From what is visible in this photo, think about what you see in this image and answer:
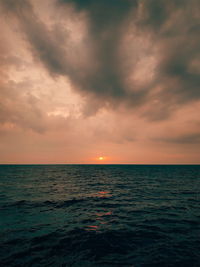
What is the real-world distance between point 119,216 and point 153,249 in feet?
19.4

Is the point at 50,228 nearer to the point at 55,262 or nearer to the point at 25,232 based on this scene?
the point at 25,232

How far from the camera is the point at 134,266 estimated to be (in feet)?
22.4

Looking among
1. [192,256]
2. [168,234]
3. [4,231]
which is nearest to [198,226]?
[168,234]

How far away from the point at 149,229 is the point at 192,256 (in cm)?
362

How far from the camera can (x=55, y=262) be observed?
7.10 meters

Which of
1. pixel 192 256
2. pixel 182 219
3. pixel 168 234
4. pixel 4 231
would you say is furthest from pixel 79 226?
pixel 182 219

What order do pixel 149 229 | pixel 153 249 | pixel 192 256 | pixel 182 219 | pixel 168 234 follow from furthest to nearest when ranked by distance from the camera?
pixel 182 219, pixel 149 229, pixel 168 234, pixel 153 249, pixel 192 256

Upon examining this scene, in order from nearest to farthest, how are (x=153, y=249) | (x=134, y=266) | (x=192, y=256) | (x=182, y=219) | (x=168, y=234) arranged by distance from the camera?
(x=134, y=266)
(x=192, y=256)
(x=153, y=249)
(x=168, y=234)
(x=182, y=219)

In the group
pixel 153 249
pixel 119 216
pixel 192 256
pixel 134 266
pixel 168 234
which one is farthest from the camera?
pixel 119 216

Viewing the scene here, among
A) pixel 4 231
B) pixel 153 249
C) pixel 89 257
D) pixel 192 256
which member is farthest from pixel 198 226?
pixel 4 231

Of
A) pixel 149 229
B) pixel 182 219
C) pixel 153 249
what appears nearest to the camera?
pixel 153 249

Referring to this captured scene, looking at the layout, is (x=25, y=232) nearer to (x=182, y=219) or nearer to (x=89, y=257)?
(x=89, y=257)

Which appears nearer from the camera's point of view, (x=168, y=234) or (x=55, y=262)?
(x=55, y=262)

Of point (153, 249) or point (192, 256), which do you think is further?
point (153, 249)
